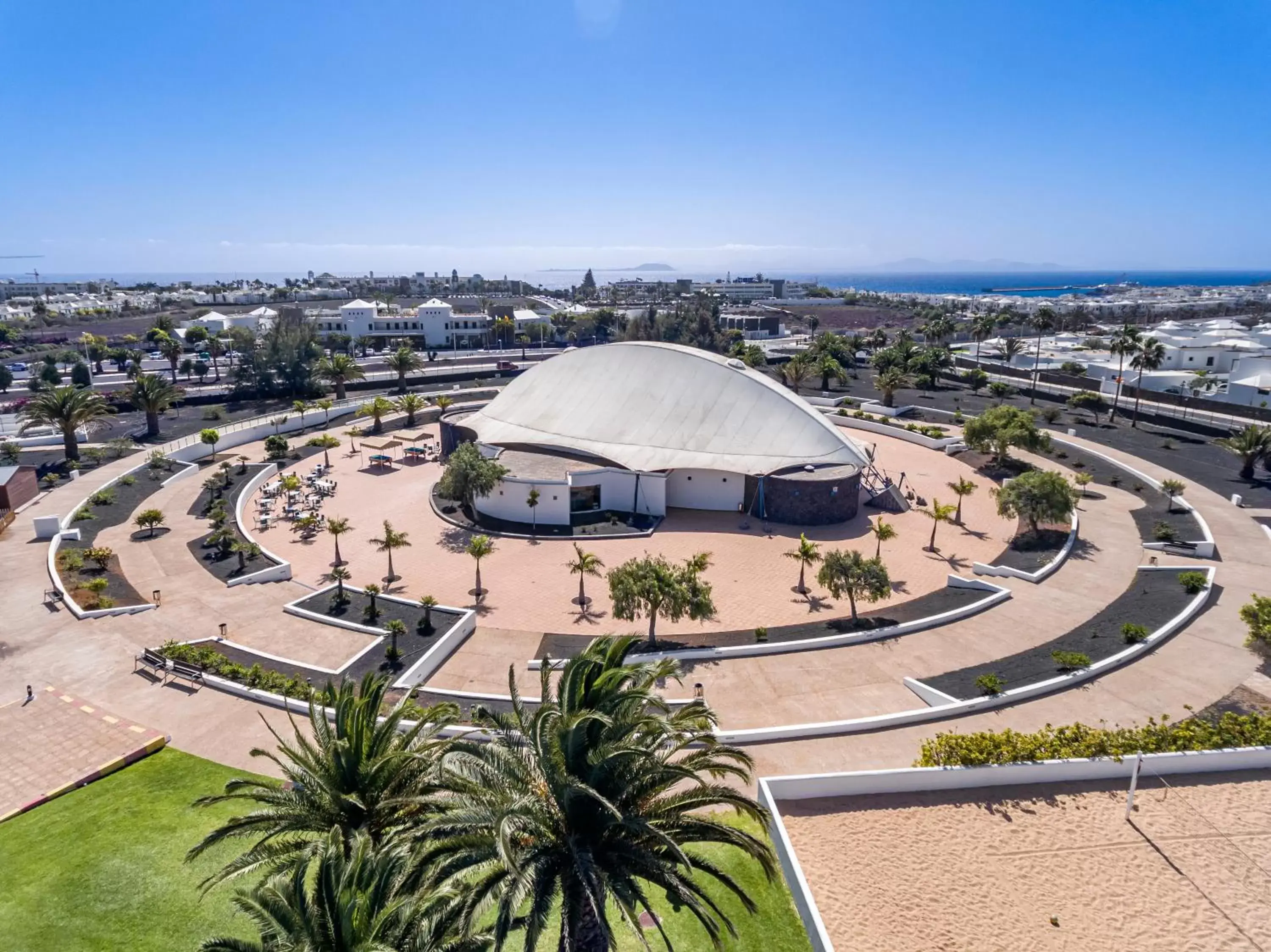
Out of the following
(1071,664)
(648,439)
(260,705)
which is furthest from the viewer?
(648,439)

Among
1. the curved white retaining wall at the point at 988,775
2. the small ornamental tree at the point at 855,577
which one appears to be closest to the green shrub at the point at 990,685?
the curved white retaining wall at the point at 988,775

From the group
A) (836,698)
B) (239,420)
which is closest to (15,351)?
(239,420)

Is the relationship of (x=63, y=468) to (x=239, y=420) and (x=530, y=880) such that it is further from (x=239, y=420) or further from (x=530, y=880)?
(x=530, y=880)

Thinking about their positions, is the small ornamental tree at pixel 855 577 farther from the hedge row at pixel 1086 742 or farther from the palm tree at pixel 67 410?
the palm tree at pixel 67 410

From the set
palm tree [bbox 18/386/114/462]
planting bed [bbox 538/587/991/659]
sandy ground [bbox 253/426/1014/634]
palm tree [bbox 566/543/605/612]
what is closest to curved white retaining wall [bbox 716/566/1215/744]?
planting bed [bbox 538/587/991/659]

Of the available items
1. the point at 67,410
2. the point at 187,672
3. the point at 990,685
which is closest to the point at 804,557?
the point at 990,685

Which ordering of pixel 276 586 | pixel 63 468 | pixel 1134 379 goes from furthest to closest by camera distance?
pixel 1134 379, pixel 63 468, pixel 276 586
